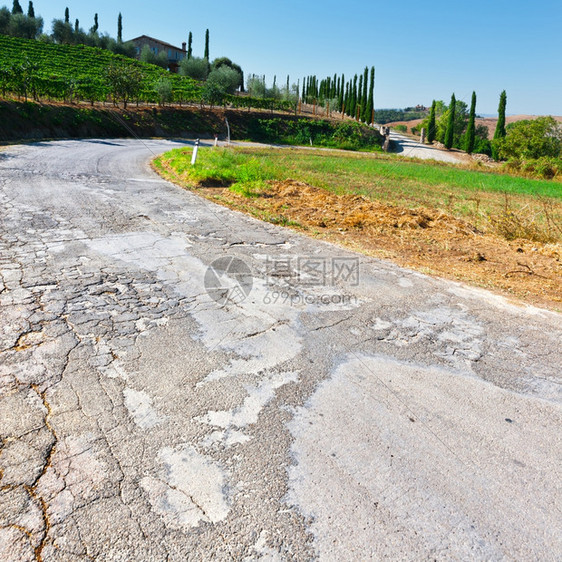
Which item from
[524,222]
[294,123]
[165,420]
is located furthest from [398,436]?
[294,123]

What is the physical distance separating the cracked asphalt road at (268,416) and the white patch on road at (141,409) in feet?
0.06

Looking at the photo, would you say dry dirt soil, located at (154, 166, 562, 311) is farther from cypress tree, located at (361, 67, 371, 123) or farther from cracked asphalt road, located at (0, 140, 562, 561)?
cypress tree, located at (361, 67, 371, 123)

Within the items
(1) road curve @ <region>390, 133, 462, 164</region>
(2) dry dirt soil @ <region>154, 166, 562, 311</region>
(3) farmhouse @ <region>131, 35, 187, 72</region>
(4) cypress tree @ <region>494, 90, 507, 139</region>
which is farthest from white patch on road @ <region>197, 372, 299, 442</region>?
(3) farmhouse @ <region>131, 35, 187, 72</region>

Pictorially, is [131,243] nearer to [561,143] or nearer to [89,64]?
[561,143]

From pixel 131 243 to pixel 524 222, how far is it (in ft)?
28.0

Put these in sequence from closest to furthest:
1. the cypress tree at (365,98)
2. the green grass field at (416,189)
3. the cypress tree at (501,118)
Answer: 1. the green grass field at (416,189)
2. the cypress tree at (501,118)
3. the cypress tree at (365,98)

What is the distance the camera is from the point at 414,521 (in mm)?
2480

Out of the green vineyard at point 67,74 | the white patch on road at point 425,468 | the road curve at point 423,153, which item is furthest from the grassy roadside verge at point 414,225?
the road curve at point 423,153

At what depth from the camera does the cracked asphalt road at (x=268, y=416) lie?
2385 mm

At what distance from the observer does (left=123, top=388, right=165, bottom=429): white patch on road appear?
3152 millimetres

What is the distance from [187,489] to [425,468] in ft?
5.03

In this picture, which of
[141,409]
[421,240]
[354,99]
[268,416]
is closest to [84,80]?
[421,240]

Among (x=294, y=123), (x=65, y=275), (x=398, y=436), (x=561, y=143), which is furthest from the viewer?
(x=294, y=123)

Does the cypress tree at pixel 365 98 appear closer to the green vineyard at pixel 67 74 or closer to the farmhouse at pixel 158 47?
the green vineyard at pixel 67 74
